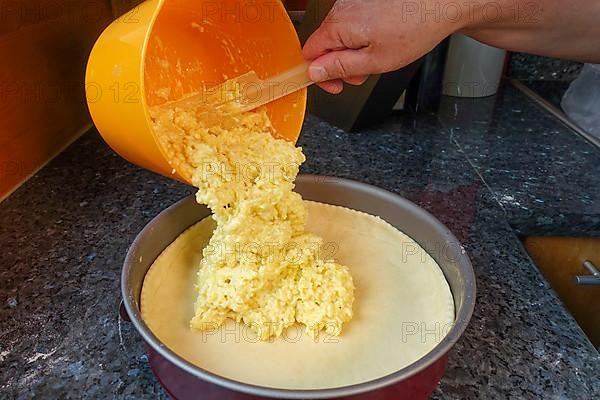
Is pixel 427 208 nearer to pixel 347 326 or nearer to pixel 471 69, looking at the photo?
pixel 347 326

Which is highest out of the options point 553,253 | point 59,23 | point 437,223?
point 59,23

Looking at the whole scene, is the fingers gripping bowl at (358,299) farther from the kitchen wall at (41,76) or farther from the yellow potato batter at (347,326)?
the kitchen wall at (41,76)

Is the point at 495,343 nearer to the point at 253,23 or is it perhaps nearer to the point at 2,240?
the point at 253,23

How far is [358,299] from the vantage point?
2.11 ft

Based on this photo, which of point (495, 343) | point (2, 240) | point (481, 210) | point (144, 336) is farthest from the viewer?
point (481, 210)

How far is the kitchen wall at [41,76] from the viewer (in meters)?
0.81

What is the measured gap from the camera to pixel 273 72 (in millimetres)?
687

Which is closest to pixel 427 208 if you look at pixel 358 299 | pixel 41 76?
pixel 358 299

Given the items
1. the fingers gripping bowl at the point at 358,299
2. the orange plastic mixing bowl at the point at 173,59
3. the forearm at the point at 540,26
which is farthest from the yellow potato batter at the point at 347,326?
the forearm at the point at 540,26

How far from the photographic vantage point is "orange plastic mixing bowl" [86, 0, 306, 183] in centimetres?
52

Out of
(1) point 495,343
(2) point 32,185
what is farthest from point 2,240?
(1) point 495,343

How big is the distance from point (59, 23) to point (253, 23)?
42 cm

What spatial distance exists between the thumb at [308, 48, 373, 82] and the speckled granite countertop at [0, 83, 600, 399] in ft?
0.98

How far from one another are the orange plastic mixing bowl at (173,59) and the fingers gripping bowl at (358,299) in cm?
9
